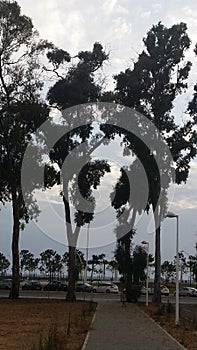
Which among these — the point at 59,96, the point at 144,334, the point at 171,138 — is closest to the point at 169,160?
the point at 171,138

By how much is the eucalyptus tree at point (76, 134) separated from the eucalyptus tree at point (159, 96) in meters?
2.32

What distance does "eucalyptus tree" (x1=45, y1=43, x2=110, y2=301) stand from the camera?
42.7m

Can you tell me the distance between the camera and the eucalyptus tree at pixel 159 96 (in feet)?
139

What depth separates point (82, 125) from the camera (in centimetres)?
4284

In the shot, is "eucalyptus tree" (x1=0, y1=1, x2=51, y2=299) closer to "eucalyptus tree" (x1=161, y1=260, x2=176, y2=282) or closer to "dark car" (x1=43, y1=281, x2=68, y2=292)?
"dark car" (x1=43, y1=281, x2=68, y2=292)

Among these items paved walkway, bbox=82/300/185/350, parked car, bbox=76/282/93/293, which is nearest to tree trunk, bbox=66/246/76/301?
paved walkway, bbox=82/300/185/350

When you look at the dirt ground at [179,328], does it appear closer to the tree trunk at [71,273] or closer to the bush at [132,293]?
the tree trunk at [71,273]

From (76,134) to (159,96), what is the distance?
6.64m

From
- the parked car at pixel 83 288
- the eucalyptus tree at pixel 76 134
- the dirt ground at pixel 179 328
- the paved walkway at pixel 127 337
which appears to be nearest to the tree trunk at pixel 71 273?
the eucalyptus tree at pixel 76 134

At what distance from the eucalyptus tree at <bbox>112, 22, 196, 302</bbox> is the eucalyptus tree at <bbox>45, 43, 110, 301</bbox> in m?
2.32

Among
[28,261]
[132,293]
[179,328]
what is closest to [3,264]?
[28,261]

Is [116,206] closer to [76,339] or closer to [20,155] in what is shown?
[20,155]

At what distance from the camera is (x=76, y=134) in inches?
1702

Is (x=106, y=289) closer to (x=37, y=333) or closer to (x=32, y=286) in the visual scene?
(x=32, y=286)
